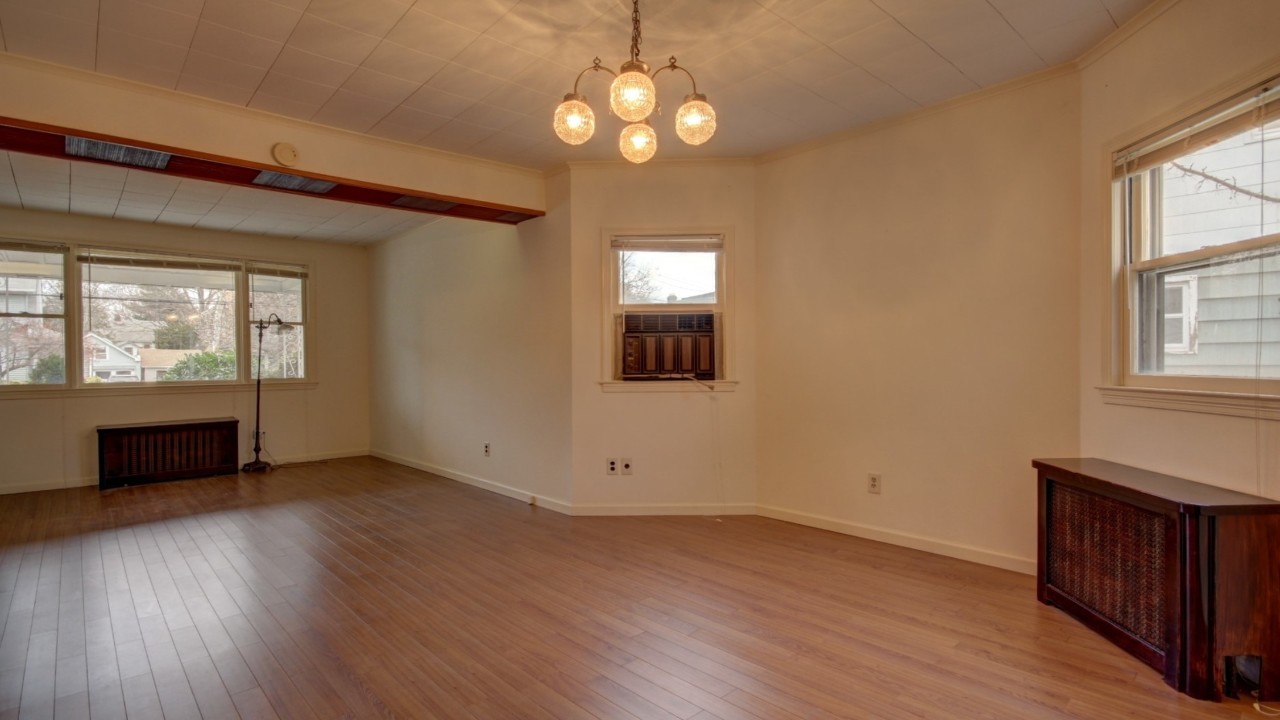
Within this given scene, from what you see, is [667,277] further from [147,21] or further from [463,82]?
[147,21]

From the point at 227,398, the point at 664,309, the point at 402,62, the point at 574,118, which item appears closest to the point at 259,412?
the point at 227,398

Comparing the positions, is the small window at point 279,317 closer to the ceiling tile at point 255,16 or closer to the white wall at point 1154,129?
the ceiling tile at point 255,16

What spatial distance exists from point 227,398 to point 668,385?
5.33 m

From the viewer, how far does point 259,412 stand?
659cm

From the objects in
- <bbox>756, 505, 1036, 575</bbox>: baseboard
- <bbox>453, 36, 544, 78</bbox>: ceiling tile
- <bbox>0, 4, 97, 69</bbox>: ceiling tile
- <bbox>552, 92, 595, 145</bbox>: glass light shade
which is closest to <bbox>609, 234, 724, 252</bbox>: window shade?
<bbox>453, 36, 544, 78</bbox>: ceiling tile

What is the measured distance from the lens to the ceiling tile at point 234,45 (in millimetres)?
2631

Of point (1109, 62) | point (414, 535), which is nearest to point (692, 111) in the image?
Answer: point (1109, 62)

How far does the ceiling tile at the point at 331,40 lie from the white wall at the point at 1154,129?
→ 11.5 ft

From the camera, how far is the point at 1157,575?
2.18 metres

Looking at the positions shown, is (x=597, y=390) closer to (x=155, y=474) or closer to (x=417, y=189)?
(x=417, y=189)

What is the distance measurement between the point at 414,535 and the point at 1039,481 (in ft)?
12.6

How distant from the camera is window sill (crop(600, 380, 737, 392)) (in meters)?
4.43

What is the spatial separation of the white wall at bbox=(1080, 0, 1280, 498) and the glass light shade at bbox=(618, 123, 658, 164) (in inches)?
87.2

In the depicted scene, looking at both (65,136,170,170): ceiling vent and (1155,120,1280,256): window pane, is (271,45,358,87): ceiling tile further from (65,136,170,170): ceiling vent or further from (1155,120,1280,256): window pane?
(1155,120,1280,256): window pane
